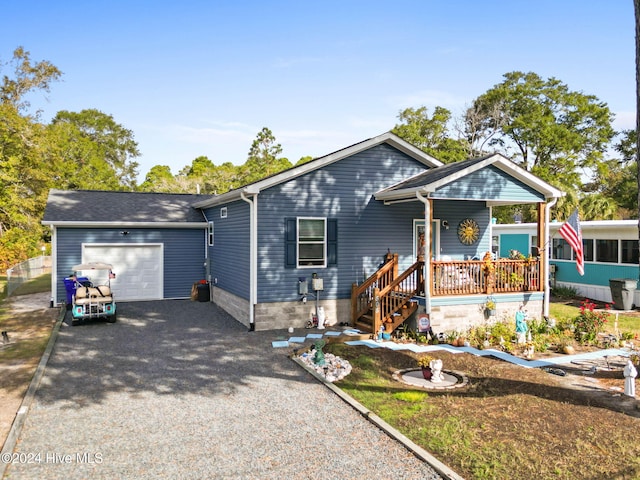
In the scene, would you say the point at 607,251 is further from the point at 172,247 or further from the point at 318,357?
the point at 172,247

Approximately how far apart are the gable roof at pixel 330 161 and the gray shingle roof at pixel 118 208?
4373 millimetres

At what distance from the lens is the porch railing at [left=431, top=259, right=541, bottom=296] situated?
12.2 meters

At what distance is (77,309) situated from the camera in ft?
42.9

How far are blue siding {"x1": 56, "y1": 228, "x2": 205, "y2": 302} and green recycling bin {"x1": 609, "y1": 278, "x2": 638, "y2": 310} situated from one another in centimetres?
1528

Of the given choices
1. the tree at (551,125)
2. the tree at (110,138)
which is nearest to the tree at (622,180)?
the tree at (551,125)

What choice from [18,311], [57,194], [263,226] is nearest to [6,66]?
[57,194]

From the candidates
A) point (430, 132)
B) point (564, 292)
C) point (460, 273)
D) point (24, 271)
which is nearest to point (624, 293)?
point (564, 292)

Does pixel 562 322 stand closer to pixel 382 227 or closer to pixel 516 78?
pixel 382 227

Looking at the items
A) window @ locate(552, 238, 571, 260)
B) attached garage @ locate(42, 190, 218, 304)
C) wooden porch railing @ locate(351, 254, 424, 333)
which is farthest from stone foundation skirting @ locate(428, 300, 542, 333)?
attached garage @ locate(42, 190, 218, 304)

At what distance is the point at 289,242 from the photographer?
13.1 m

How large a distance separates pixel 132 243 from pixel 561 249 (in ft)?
59.4

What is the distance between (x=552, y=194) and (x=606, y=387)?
6167 mm

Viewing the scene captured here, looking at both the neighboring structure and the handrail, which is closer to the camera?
the handrail

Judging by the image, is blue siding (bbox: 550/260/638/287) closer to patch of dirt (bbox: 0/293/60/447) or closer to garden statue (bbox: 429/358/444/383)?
garden statue (bbox: 429/358/444/383)
